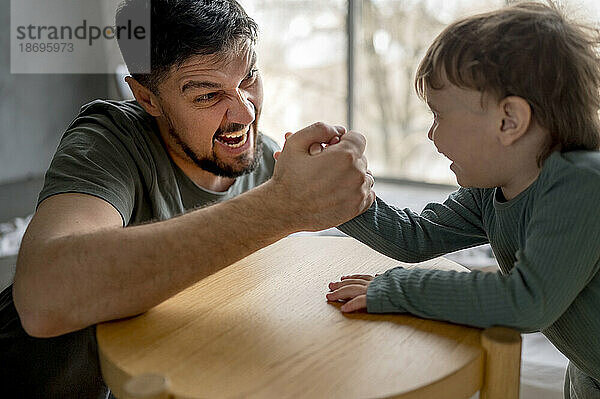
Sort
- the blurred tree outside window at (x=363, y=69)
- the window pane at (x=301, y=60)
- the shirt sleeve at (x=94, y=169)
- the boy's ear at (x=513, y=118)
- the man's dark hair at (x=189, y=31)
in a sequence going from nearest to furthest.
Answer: the boy's ear at (x=513, y=118)
the shirt sleeve at (x=94, y=169)
the man's dark hair at (x=189, y=31)
the blurred tree outside window at (x=363, y=69)
the window pane at (x=301, y=60)

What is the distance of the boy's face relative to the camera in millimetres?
972

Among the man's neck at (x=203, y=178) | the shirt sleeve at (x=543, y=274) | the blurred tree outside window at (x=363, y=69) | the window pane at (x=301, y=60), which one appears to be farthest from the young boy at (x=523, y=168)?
the window pane at (x=301, y=60)

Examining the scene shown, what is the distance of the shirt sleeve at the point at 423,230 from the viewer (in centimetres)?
115

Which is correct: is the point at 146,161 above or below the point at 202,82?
below

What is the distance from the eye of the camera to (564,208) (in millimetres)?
884

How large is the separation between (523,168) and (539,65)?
15 cm

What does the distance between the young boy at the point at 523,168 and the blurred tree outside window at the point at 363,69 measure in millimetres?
1603

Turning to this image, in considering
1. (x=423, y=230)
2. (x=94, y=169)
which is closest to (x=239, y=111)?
(x=94, y=169)

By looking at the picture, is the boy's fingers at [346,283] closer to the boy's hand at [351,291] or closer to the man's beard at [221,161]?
the boy's hand at [351,291]

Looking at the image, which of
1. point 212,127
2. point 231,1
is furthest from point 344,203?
point 231,1

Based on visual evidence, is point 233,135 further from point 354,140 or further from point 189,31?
point 354,140

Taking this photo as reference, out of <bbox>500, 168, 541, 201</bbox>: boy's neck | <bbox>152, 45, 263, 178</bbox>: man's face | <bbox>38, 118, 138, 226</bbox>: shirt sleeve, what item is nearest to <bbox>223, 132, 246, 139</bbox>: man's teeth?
<bbox>152, 45, 263, 178</bbox>: man's face

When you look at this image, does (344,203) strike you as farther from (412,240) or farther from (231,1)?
(231,1)

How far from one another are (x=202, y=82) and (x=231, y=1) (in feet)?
0.71
